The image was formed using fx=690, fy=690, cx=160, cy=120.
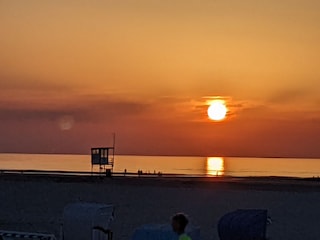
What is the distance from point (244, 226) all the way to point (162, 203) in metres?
17.8

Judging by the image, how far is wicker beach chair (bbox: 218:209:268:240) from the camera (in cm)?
1472

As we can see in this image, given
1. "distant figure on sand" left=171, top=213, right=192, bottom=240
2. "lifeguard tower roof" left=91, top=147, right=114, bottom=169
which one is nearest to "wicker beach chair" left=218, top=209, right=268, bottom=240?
"distant figure on sand" left=171, top=213, right=192, bottom=240

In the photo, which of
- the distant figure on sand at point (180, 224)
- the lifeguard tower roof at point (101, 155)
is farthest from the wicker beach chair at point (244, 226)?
the lifeguard tower roof at point (101, 155)

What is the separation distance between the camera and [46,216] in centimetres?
→ 2584

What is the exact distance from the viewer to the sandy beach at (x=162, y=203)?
22.6 meters

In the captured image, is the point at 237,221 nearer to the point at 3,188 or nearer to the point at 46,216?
the point at 46,216

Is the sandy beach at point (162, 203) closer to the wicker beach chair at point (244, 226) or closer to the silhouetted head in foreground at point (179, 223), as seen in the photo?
the wicker beach chair at point (244, 226)

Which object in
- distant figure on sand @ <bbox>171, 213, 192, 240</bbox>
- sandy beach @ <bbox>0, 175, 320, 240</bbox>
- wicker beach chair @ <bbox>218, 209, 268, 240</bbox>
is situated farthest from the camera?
sandy beach @ <bbox>0, 175, 320, 240</bbox>

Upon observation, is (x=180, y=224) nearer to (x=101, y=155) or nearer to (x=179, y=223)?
(x=179, y=223)

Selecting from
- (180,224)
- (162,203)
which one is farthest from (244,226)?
(162,203)

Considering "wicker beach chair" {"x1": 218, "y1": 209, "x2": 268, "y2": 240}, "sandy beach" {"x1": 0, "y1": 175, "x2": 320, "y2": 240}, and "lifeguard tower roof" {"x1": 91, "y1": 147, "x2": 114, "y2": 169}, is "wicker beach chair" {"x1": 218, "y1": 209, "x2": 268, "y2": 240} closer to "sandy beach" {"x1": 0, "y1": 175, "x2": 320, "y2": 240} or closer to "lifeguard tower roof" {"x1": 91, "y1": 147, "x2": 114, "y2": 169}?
"sandy beach" {"x1": 0, "y1": 175, "x2": 320, "y2": 240}

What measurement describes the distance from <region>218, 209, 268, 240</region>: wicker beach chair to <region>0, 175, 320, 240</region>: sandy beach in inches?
194

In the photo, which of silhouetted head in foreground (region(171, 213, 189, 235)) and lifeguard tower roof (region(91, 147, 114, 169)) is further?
lifeguard tower roof (region(91, 147, 114, 169))

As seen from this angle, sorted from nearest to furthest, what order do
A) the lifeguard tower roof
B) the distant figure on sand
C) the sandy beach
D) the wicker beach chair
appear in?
1. the distant figure on sand
2. the wicker beach chair
3. the sandy beach
4. the lifeguard tower roof
